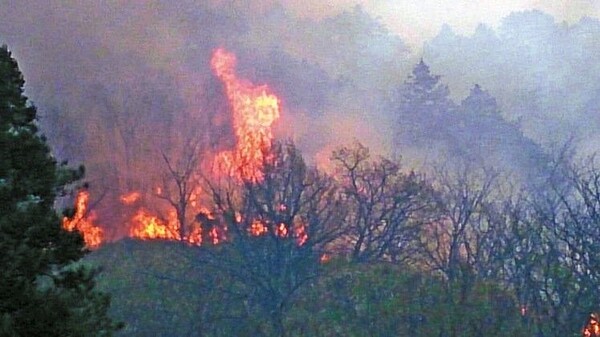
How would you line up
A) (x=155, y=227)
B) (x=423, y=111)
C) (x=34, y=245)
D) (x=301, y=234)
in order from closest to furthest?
(x=34, y=245), (x=301, y=234), (x=155, y=227), (x=423, y=111)

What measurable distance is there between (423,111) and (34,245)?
126 ft

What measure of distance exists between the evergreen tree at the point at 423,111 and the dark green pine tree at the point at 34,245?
36.2m

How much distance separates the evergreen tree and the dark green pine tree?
119 feet

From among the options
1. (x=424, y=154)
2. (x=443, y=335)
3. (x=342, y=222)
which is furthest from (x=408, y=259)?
(x=424, y=154)

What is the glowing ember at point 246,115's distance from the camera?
34.4 metres

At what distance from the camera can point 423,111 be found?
45406 millimetres

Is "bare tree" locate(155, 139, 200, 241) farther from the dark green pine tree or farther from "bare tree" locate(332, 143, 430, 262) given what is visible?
the dark green pine tree

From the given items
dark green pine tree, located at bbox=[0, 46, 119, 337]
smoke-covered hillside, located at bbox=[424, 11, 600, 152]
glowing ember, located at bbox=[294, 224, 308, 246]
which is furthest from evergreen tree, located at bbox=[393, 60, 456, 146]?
dark green pine tree, located at bbox=[0, 46, 119, 337]

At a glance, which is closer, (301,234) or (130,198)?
(301,234)

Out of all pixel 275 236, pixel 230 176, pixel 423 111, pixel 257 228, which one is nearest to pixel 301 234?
pixel 257 228

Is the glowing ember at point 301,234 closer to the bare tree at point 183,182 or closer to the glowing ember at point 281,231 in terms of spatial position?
the glowing ember at point 281,231

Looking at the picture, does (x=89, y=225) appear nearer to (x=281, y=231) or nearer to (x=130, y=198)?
(x=130, y=198)

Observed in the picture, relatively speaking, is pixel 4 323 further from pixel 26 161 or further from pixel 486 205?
pixel 486 205

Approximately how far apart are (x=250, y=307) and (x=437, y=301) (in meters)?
5.21
